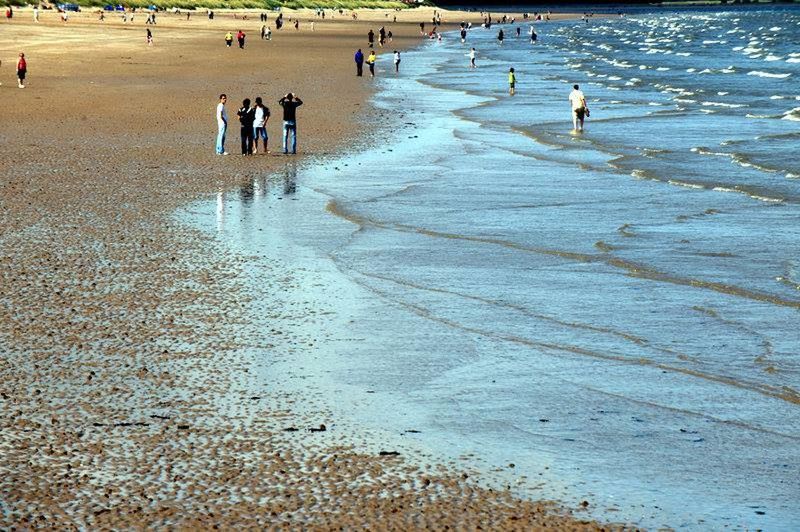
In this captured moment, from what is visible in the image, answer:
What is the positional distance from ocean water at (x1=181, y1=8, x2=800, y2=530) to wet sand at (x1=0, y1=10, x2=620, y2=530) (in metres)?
0.56

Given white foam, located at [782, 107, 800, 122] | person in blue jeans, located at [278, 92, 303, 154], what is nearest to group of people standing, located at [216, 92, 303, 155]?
person in blue jeans, located at [278, 92, 303, 154]

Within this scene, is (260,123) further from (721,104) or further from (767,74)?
(767,74)

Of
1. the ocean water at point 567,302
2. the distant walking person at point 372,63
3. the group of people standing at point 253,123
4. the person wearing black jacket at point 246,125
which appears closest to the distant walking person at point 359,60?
the distant walking person at point 372,63

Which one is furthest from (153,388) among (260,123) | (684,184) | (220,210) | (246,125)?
(260,123)

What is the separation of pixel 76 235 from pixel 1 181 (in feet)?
19.7

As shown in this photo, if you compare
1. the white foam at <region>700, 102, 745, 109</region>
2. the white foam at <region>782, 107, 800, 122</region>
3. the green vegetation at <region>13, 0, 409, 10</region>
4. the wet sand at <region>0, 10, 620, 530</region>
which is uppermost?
the green vegetation at <region>13, 0, 409, 10</region>

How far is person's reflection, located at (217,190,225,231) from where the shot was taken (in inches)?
746

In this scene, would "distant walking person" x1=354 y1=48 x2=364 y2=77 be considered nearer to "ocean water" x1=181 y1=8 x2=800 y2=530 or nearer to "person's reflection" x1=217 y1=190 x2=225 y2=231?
"ocean water" x1=181 y1=8 x2=800 y2=530

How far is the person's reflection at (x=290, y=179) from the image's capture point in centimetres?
2306

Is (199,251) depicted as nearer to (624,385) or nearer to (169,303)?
(169,303)

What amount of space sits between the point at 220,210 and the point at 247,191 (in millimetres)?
2406

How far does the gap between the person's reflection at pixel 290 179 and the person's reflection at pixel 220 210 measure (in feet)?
4.13

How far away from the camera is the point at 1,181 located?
2297 centimetres

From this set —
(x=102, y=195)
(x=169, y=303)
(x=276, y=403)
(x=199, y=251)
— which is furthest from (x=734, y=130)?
(x=276, y=403)
